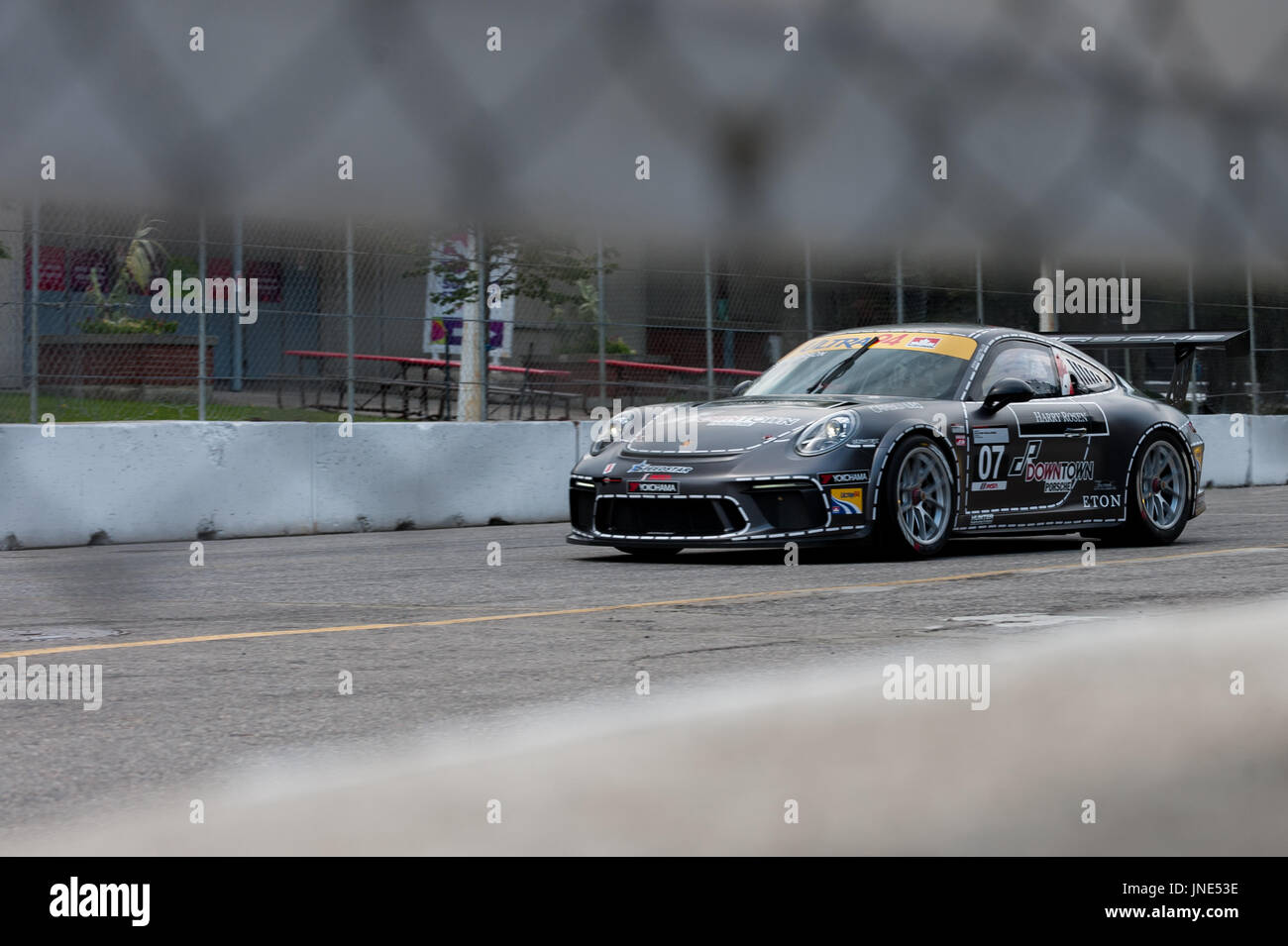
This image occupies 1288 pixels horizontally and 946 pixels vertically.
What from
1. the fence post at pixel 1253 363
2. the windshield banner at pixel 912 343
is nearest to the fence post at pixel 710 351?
the windshield banner at pixel 912 343

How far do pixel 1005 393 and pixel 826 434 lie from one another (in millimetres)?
1199

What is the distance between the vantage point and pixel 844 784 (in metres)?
2.95

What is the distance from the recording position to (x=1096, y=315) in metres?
18.2

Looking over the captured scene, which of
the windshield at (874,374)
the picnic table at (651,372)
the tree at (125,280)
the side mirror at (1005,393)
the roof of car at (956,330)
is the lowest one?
the side mirror at (1005,393)

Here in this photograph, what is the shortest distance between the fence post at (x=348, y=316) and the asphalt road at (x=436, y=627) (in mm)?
2862

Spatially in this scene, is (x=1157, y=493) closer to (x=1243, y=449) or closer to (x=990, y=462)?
(x=990, y=462)

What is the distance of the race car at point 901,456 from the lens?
8992mm

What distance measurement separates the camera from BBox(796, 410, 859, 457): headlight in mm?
9023

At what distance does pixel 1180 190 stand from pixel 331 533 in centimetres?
682

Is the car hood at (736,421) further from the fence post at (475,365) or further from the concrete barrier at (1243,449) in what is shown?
the concrete barrier at (1243,449)

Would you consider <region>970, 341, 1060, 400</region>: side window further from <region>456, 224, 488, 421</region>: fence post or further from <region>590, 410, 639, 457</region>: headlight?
<region>456, 224, 488, 421</region>: fence post

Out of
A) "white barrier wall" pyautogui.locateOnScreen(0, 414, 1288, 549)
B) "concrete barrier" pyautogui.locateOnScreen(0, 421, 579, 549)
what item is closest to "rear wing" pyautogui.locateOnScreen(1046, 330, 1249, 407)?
"white barrier wall" pyautogui.locateOnScreen(0, 414, 1288, 549)
